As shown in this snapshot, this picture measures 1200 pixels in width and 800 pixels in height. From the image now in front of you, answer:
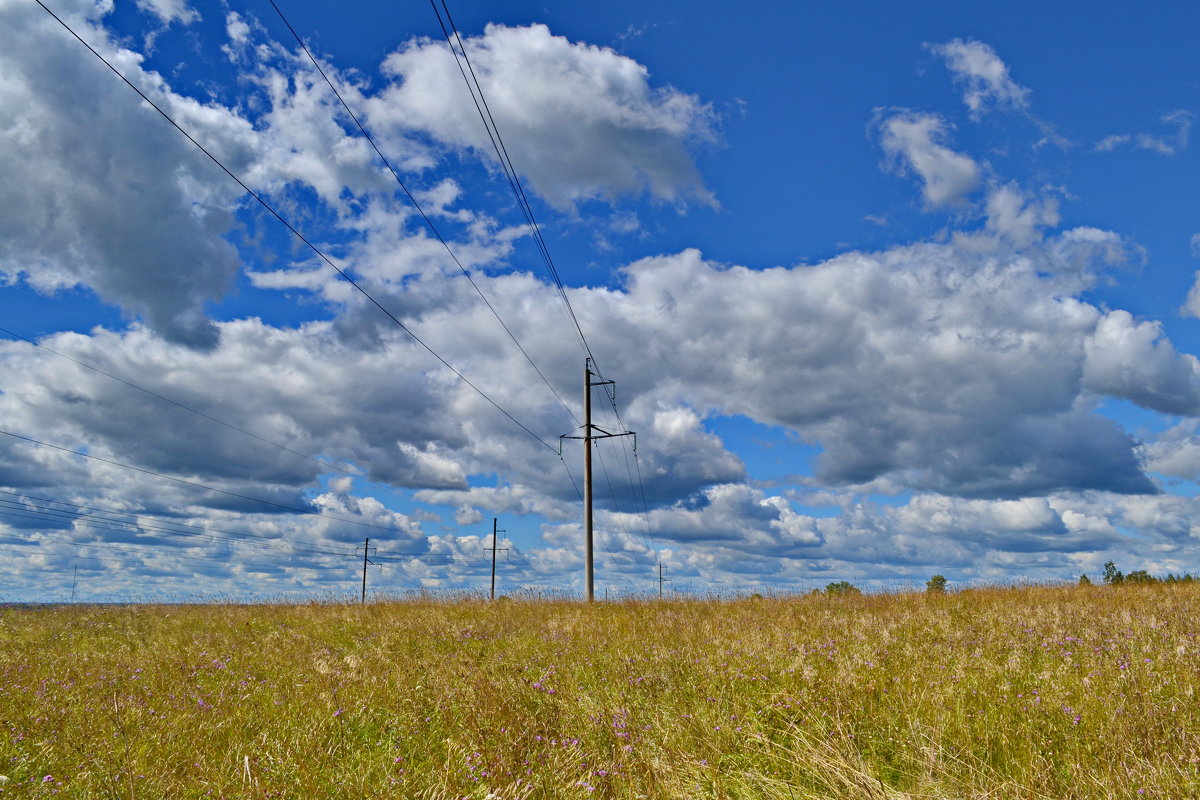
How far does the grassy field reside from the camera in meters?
4.35

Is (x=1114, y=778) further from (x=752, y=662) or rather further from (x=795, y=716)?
(x=752, y=662)

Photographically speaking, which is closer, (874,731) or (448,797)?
(448,797)

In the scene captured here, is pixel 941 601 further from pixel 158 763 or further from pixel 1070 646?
pixel 158 763

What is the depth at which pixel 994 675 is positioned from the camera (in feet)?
22.8

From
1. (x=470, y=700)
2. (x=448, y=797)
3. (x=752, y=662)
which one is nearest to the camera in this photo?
(x=448, y=797)

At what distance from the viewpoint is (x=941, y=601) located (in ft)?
58.0

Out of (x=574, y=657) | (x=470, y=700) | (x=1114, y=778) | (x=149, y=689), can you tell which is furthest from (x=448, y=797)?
(x=149, y=689)

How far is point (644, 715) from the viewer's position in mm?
5902

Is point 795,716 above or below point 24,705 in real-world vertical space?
above

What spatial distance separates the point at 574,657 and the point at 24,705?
648 cm

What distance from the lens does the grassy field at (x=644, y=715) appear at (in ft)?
14.3

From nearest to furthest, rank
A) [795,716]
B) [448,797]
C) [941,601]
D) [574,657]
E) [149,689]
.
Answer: [448,797] < [795,716] < [149,689] < [574,657] < [941,601]

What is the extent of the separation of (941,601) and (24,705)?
60.8ft

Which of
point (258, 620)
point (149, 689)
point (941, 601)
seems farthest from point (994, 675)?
point (258, 620)
